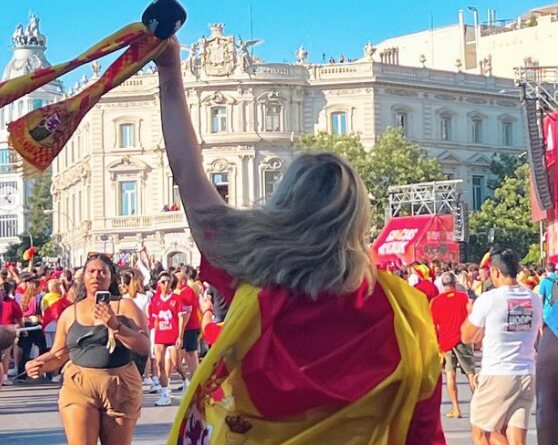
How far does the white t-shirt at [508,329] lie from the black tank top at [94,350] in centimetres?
250

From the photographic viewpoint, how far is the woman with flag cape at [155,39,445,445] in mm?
3428

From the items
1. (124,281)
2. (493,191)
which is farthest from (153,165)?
(124,281)

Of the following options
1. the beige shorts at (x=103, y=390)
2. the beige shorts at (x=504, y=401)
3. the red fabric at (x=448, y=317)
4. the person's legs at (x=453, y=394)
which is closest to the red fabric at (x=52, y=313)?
the person's legs at (x=453, y=394)

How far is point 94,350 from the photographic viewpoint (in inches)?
282

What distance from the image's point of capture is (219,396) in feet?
11.6

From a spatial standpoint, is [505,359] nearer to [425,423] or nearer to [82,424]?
[82,424]

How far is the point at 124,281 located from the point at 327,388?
1434 centimetres

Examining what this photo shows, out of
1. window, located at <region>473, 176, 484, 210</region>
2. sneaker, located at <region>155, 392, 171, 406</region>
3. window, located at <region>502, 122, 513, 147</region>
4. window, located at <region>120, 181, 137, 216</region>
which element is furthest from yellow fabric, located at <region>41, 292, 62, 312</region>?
window, located at <region>502, 122, 513, 147</region>

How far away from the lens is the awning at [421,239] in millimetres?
42547

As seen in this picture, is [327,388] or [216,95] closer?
[327,388]

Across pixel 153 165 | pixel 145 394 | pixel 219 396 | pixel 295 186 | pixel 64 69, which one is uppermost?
pixel 153 165

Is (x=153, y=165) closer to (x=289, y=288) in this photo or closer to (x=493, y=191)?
(x=493, y=191)

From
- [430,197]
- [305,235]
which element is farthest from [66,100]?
[430,197]

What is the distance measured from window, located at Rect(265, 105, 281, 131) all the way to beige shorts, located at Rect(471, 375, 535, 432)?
208ft
